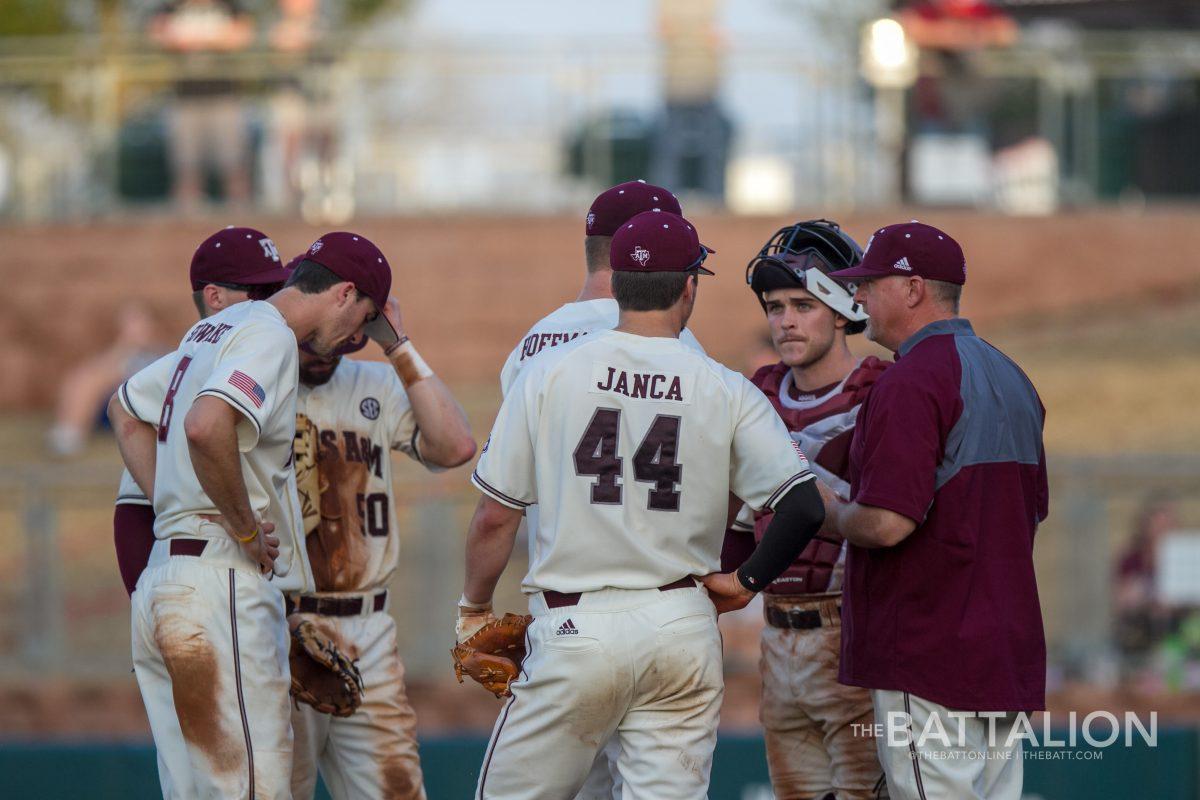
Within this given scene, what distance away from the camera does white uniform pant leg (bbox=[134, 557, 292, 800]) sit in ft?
17.2

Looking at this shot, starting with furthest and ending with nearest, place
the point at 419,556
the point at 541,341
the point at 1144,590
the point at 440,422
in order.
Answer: the point at 419,556 < the point at 1144,590 < the point at 440,422 < the point at 541,341

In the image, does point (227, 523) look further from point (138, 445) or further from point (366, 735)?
point (366, 735)

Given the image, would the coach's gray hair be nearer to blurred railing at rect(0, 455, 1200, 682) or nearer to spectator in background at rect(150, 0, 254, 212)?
blurred railing at rect(0, 455, 1200, 682)

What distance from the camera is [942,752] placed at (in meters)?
4.92

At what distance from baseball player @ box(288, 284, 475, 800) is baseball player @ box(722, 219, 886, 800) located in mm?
1280

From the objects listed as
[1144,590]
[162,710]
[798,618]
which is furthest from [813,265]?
[1144,590]

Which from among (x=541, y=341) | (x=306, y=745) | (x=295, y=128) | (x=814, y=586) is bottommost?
(x=306, y=745)

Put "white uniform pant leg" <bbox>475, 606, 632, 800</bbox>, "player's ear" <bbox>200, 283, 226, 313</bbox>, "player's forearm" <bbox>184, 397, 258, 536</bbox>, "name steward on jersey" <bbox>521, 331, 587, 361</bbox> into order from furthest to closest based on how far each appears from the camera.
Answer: "player's ear" <bbox>200, 283, 226, 313</bbox>, "name steward on jersey" <bbox>521, 331, 587, 361</bbox>, "player's forearm" <bbox>184, 397, 258, 536</bbox>, "white uniform pant leg" <bbox>475, 606, 632, 800</bbox>

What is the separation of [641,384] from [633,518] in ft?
1.30

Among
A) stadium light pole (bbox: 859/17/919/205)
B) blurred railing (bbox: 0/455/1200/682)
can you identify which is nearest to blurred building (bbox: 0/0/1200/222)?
stadium light pole (bbox: 859/17/919/205)

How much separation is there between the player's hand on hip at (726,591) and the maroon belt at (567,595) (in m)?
0.10

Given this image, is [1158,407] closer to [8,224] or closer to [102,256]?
[102,256]

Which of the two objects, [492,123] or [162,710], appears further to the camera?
[492,123]

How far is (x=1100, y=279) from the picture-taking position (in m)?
17.5
